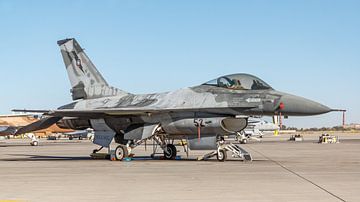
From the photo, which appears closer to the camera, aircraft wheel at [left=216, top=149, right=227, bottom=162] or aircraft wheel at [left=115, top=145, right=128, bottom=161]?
aircraft wheel at [left=216, top=149, right=227, bottom=162]

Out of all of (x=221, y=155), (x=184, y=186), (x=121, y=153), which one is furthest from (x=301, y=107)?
(x=184, y=186)

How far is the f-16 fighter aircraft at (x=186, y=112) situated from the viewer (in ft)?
54.9

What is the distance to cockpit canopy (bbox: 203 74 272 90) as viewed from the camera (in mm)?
17344

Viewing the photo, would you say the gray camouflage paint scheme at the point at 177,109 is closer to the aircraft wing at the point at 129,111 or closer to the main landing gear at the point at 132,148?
the aircraft wing at the point at 129,111

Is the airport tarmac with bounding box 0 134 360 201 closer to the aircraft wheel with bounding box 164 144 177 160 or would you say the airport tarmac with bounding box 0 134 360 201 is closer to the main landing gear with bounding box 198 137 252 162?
the main landing gear with bounding box 198 137 252 162

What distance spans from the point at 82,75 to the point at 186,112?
6159 mm

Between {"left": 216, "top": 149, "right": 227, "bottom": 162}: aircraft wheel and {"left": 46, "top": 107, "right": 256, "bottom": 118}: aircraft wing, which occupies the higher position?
{"left": 46, "top": 107, "right": 256, "bottom": 118}: aircraft wing

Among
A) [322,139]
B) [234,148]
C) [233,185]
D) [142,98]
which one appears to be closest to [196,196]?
[233,185]

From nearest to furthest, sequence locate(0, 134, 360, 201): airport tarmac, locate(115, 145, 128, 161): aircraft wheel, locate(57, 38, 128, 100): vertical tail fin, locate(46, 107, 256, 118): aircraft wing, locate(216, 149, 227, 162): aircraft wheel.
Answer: locate(0, 134, 360, 201): airport tarmac, locate(46, 107, 256, 118): aircraft wing, locate(216, 149, 227, 162): aircraft wheel, locate(115, 145, 128, 161): aircraft wheel, locate(57, 38, 128, 100): vertical tail fin

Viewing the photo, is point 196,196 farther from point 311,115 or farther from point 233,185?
point 311,115

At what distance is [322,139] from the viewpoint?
150ft

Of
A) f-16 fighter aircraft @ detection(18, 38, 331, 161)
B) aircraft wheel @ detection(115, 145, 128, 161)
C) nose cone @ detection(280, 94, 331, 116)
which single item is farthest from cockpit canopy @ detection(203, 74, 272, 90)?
aircraft wheel @ detection(115, 145, 128, 161)

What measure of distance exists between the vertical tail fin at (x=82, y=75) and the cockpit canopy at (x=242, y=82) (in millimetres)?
5271

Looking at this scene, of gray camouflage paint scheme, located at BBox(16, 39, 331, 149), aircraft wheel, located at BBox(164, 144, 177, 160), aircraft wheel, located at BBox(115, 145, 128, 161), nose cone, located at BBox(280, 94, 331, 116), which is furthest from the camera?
aircraft wheel, located at BBox(164, 144, 177, 160)
